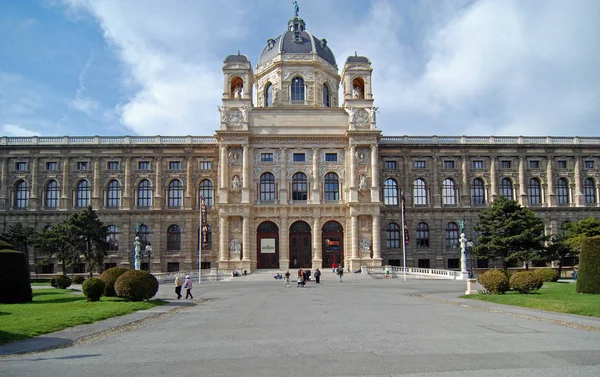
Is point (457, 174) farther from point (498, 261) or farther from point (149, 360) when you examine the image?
point (149, 360)

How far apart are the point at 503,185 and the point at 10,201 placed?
6852 cm

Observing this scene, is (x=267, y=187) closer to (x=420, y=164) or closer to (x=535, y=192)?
(x=420, y=164)

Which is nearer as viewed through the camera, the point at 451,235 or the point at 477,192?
the point at 451,235

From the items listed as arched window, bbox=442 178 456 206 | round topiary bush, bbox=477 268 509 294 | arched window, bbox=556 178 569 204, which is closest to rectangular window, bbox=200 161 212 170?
arched window, bbox=442 178 456 206

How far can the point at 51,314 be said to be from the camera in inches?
902

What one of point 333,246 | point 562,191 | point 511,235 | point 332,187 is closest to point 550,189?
point 562,191

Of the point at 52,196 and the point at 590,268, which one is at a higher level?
the point at 52,196

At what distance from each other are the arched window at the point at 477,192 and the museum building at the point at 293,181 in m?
0.20

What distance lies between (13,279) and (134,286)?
23.2 ft

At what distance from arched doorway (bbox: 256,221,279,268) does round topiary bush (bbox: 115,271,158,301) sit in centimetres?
3914

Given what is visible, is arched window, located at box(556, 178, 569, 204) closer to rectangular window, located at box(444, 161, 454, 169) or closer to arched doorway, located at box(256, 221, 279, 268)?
rectangular window, located at box(444, 161, 454, 169)

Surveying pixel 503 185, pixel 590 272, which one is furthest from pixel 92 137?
pixel 590 272

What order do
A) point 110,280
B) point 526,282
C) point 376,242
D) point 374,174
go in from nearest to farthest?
point 526,282, point 110,280, point 376,242, point 374,174

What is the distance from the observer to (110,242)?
71.2 metres
